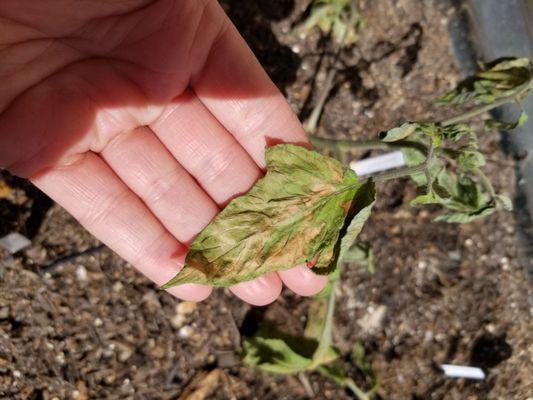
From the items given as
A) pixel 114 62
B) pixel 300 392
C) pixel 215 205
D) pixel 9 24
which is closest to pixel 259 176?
pixel 215 205

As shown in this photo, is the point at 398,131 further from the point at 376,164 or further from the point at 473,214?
the point at 376,164

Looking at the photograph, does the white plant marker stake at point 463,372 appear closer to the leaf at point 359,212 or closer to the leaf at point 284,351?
the leaf at point 284,351

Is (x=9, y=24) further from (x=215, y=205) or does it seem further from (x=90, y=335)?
(x=90, y=335)

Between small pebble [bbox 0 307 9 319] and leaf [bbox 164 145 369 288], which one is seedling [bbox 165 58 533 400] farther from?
small pebble [bbox 0 307 9 319]

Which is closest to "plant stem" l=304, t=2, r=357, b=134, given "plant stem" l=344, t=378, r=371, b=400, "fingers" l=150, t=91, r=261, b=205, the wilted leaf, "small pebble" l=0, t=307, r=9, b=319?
the wilted leaf

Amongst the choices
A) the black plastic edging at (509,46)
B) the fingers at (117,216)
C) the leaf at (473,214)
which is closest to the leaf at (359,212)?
the leaf at (473,214)

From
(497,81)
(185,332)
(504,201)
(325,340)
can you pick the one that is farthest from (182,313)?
(497,81)

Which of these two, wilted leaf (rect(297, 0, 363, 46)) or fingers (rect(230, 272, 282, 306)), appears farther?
wilted leaf (rect(297, 0, 363, 46))
